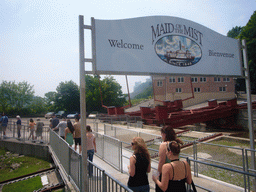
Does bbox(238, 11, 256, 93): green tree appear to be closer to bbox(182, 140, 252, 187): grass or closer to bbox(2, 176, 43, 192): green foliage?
bbox(182, 140, 252, 187): grass

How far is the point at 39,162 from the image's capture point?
1152cm

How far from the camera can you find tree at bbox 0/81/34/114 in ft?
180

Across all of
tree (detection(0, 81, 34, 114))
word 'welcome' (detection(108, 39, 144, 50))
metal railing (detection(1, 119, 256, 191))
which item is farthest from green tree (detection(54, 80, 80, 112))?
word 'welcome' (detection(108, 39, 144, 50))

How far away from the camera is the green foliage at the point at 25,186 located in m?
8.33

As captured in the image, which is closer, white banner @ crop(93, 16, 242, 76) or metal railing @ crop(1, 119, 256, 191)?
white banner @ crop(93, 16, 242, 76)

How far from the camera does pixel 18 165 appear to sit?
11.6 metres

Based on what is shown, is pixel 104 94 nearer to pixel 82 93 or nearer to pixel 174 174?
pixel 82 93

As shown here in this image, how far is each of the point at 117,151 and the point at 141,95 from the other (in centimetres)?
8195

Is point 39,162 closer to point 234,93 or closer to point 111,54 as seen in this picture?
point 111,54

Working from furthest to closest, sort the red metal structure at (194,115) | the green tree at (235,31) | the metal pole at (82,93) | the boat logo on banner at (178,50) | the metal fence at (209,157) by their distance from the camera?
1. the green tree at (235,31)
2. the red metal structure at (194,115)
3. the metal fence at (209,157)
4. the boat logo on banner at (178,50)
5. the metal pole at (82,93)

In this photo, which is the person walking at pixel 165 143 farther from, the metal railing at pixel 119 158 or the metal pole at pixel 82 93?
the metal railing at pixel 119 158

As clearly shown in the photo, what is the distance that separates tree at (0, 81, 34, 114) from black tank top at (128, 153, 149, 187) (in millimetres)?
59167

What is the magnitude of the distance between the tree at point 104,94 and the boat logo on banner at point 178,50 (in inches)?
1377

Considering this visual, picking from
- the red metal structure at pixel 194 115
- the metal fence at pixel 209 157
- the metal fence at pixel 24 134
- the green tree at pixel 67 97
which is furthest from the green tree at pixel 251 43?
the green tree at pixel 67 97
